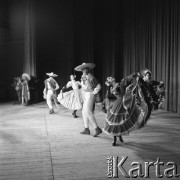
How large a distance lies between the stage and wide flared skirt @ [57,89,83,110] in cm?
51

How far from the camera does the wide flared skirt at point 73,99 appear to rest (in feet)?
25.8

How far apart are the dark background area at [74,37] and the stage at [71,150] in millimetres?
4780

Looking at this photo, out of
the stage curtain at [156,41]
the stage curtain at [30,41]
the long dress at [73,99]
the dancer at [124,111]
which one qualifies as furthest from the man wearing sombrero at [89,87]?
the stage curtain at [30,41]

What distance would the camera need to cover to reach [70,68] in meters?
12.8

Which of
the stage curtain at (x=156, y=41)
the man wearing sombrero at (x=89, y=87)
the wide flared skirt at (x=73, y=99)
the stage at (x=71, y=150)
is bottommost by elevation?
the stage at (x=71, y=150)

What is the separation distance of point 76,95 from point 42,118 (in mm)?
1148

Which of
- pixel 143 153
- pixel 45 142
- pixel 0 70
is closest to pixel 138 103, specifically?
pixel 143 153

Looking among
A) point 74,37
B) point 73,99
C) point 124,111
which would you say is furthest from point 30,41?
point 124,111

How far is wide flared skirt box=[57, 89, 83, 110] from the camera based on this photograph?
7.87 metres

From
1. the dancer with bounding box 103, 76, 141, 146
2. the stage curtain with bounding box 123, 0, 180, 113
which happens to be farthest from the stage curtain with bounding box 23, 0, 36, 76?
the dancer with bounding box 103, 76, 141, 146

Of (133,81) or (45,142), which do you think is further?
(45,142)

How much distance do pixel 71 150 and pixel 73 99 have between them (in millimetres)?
3207

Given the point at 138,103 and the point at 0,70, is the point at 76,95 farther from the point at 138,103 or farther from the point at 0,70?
the point at 0,70

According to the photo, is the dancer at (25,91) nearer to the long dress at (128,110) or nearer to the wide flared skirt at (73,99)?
the wide flared skirt at (73,99)
